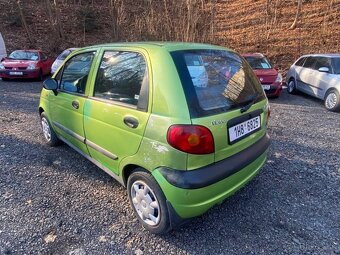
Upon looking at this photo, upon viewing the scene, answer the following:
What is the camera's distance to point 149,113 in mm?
2160

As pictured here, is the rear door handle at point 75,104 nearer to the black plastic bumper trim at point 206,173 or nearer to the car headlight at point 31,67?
the black plastic bumper trim at point 206,173

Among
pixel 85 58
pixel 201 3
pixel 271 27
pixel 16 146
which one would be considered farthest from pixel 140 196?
pixel 271 27

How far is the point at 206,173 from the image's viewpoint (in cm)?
209

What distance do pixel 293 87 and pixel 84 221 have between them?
851cm

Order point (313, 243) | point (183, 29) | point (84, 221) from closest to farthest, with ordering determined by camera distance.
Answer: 1. point (313, 243)
2. point (84, 221)
3. point (183, 29)

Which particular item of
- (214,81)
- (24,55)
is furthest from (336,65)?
(24,55)

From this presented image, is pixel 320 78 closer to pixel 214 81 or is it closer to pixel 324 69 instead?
pixel 324 69

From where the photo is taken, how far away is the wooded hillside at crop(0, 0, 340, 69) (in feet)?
46.8

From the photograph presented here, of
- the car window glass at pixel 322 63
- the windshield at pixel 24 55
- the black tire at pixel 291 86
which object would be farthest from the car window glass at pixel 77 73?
the windshield at pixel 24 55

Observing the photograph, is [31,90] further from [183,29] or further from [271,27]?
[271,27]

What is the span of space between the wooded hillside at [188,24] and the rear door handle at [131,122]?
12438 millimetres

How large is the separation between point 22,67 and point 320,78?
10.5 metres

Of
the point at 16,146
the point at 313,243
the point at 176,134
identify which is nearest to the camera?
the point at 176,134

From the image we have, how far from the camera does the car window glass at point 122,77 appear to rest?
2.33 m
